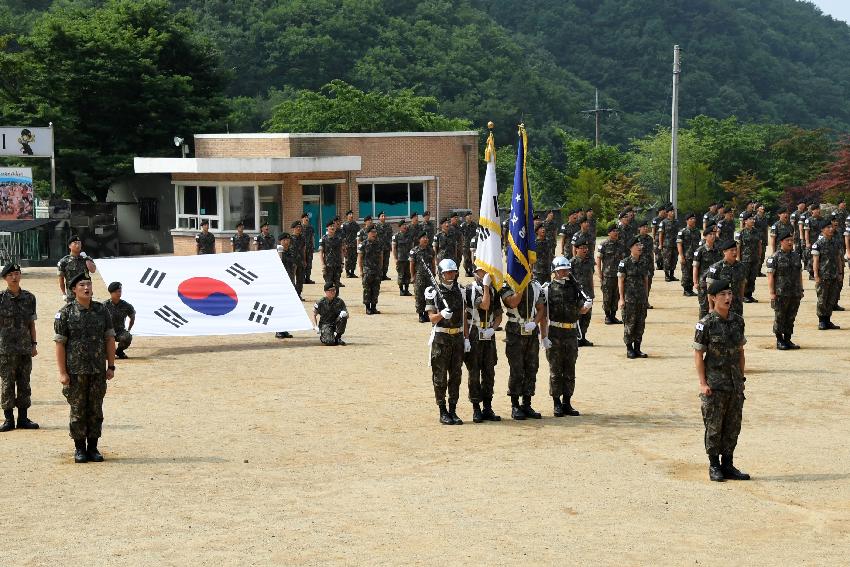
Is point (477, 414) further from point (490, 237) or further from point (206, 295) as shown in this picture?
point (206, 295)

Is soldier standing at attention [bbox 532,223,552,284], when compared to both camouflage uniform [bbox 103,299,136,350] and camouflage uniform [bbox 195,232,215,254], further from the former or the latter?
camouflage uniform [bbox 103,299,136,350]

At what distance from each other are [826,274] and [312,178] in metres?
25.5

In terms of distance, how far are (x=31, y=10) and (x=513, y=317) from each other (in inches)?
3361

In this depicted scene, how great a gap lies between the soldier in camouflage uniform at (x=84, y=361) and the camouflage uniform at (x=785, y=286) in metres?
11.7

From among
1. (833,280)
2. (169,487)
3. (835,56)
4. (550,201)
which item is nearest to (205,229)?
(833,280)

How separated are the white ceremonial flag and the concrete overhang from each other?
28.2 m

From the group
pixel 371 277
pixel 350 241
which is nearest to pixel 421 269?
pixel 371 277

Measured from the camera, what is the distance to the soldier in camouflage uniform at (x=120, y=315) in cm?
Result: 2148

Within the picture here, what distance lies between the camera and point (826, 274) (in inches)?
955

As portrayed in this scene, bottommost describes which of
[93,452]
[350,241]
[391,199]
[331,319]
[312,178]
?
[93,452]

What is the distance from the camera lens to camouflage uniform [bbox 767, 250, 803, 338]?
22000 mm

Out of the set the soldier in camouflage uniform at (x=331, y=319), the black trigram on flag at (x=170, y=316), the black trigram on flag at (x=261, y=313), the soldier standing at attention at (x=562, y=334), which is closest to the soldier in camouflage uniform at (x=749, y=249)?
the soldier in camouflage uniform at (x=331, y=319)

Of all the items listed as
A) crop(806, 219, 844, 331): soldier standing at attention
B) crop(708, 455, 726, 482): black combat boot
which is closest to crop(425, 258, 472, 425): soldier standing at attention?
crop(708, 455, 726, 482): black combat boot

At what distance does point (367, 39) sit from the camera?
325 ft
